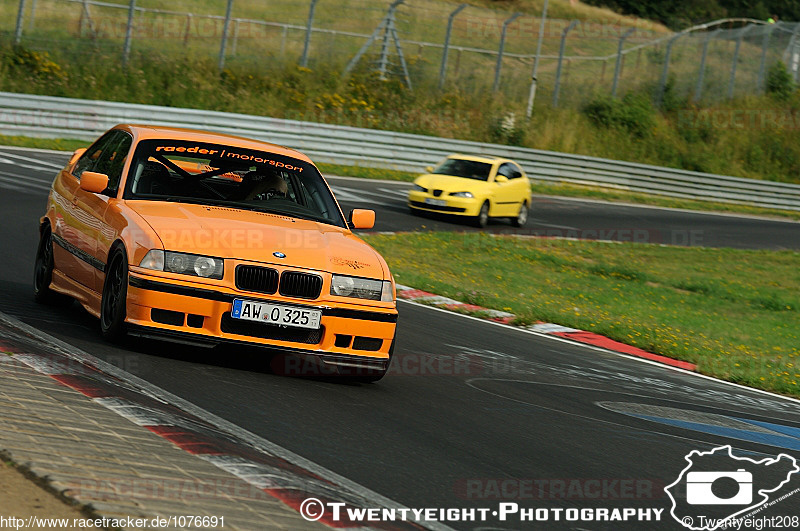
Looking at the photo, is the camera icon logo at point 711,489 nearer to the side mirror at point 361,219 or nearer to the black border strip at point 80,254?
the side mirror at point 361,219

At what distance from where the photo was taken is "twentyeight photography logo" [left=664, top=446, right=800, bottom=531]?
205 inches

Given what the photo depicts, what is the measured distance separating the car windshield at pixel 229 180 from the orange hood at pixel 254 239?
0.26 metres

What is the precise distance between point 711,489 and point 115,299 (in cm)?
397

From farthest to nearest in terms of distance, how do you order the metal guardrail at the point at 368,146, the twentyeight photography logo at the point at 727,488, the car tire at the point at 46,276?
the metal guardrail at the point at 368,146, the car tire at the point at 46,276, the twentyeight photography logo at the point at 727,488

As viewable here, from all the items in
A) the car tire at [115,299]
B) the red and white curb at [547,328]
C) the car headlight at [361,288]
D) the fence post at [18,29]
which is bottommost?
the red and white curb at [547,328]

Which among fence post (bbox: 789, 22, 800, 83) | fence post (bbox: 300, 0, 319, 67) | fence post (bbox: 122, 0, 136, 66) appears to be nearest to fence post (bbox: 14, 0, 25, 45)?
fence post (bbox: 122, 0, 136, 66)

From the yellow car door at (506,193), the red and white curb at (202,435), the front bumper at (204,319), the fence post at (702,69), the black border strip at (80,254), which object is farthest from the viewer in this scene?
the fence post at (702,69)

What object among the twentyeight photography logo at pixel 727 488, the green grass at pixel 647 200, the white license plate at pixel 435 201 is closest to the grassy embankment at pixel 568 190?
the green grass at pixel 647 200

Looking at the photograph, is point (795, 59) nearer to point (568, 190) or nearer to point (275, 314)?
point (568, 190)

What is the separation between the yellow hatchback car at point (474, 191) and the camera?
2378 centimetres

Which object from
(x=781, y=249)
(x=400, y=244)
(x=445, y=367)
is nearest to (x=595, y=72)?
(x=781, y=249)

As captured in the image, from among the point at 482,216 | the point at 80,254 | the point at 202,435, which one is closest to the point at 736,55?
the point at 482,216

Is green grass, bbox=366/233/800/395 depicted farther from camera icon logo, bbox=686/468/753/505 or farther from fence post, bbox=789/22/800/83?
fence post, bbox=789/22/800/83

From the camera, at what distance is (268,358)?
318 inches
